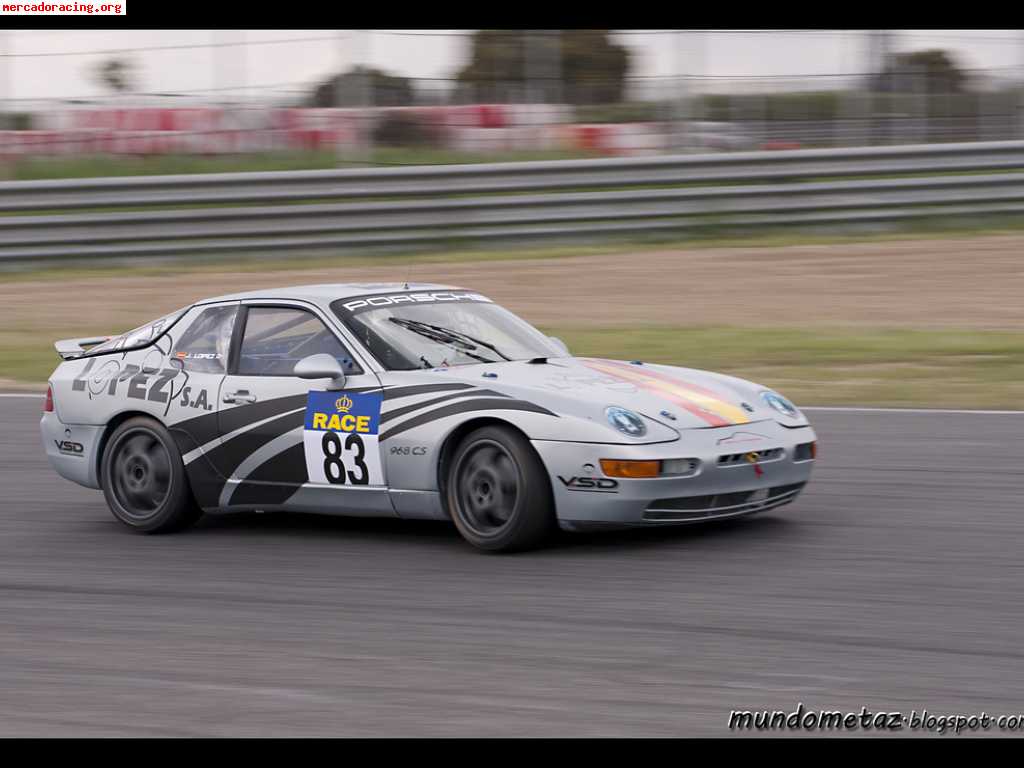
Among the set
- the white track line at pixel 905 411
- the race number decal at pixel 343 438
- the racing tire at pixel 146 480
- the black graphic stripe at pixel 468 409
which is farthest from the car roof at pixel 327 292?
the white track line at pixel 905 411

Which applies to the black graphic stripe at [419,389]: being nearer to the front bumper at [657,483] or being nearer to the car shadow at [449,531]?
the front bumper at [657,483]

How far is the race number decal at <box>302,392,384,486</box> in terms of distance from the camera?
743cm

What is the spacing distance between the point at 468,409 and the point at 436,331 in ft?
2.83

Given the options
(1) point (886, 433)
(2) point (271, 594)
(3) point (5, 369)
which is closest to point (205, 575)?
(2) point (271, 594)

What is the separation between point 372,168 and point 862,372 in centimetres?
754

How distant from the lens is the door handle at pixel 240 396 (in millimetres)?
7887

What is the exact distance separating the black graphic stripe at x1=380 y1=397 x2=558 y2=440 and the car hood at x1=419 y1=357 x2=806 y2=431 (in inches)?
1.9

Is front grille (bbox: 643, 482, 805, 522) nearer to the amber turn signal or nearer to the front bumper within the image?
the front bumper

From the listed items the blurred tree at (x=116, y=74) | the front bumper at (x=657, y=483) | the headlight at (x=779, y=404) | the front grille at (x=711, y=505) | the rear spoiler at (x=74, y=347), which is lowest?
the front grille at (x=711, y=505)

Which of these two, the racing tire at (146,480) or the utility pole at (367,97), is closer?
the racing tire at (146,480)

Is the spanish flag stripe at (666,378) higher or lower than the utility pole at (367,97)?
lower

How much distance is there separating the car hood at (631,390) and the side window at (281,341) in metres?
0.78

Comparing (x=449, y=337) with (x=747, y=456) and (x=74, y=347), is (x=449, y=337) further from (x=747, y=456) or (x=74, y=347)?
(x=74, y=347)

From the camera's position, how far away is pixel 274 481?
25.6 ft
